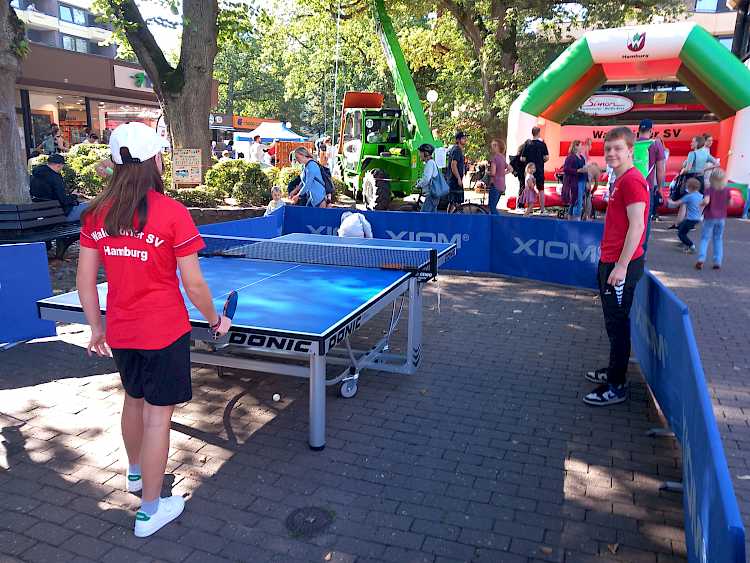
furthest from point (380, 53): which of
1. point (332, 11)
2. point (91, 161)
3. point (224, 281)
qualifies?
point (224, 281)

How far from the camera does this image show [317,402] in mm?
4250

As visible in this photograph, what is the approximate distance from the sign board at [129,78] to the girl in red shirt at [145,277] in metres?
30.3

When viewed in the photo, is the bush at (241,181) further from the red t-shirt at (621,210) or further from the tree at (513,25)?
the tree at (513,25)

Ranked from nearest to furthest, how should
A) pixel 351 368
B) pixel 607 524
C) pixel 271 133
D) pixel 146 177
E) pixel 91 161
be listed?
1. pixel 146 177
2. pixel 607 524
3. pixel 351 368
4. pixel 91 161
5. pixel 271 133

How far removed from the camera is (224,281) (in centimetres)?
528

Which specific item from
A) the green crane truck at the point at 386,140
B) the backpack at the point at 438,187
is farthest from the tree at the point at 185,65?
the backpack at the point at 438,187

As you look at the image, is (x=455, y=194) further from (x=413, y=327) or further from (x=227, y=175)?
(x=413, y=327)

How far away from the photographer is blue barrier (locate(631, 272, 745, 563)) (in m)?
2.09

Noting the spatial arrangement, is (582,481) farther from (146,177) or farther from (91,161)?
(91,161)

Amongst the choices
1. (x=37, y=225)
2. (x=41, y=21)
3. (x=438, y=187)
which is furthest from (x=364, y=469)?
(x=41, y=21)

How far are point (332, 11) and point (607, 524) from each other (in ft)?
79.6

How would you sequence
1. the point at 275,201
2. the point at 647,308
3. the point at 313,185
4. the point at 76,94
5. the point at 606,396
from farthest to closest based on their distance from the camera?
the point at 76,94
the point at 313,185
the point at 275,201
the point at 606,396
the point at 647,308

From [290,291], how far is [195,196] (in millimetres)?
9421

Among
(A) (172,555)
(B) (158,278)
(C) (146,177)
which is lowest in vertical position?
(A) (172,555)
